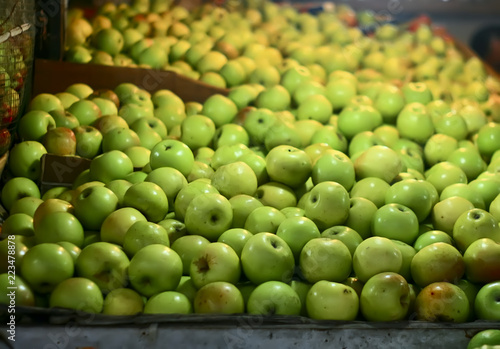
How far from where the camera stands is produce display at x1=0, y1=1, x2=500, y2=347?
2088 millimetres

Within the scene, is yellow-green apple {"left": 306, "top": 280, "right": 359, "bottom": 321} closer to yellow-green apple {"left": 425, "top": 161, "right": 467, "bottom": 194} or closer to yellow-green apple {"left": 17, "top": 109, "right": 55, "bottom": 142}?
yellow-green apple {"left": 425, "top": 161, "right": 467, "bottom": 194}

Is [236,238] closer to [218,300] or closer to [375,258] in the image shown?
[218,300]

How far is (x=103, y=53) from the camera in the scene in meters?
3.85

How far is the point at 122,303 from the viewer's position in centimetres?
203

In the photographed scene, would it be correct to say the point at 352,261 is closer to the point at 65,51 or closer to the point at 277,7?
the point at 65,51

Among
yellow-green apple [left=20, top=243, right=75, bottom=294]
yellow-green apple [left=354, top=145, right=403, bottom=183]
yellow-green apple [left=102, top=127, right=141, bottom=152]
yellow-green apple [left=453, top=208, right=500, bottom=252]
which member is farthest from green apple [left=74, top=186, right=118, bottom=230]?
yellow-green apple [left=453, top=208, right=500, bottom=252]

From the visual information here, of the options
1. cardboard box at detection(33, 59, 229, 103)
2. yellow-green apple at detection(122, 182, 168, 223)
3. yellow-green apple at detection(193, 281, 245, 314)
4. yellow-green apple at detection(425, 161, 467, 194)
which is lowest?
yellow-green apple at detection(193, 281, 245, 314)

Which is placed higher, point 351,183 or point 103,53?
point 103,53

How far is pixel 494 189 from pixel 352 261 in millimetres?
946

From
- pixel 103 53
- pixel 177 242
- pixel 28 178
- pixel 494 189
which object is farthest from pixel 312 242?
pixel 103 53

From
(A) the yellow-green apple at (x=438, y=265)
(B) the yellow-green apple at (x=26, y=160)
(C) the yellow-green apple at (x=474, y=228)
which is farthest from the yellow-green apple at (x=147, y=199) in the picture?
(C) the yellow-green apple at (x=474, y=228)

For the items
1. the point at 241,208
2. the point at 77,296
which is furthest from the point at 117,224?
the point at 241,208

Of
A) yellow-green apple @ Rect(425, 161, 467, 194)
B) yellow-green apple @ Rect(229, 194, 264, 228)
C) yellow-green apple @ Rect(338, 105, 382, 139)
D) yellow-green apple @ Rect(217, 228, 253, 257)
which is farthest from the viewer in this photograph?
yellow-green apple @ Rect(338, 105, 382, 139)

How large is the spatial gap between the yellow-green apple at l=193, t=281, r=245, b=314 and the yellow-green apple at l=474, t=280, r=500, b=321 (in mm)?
848
